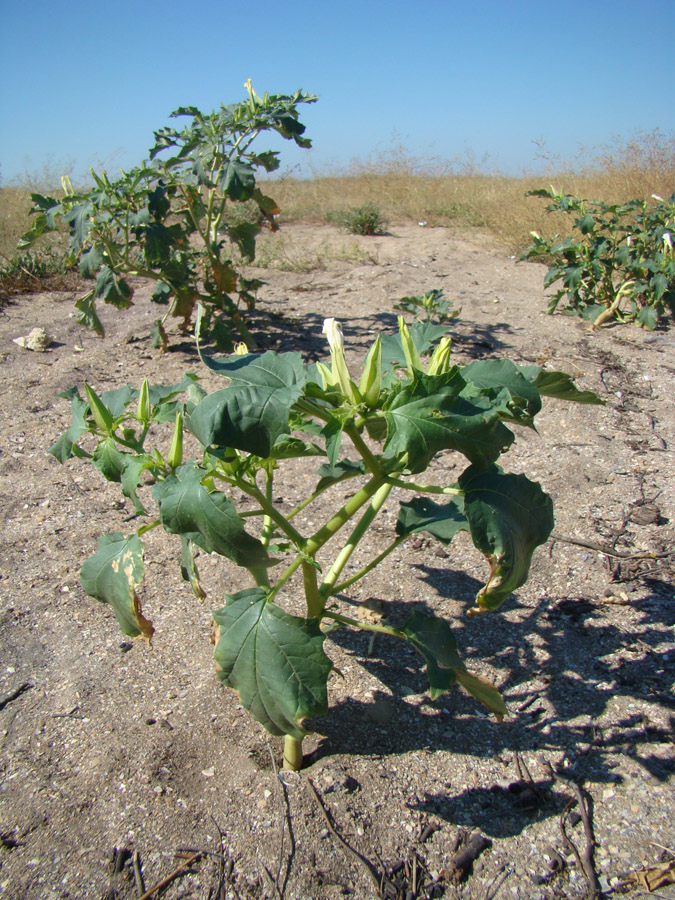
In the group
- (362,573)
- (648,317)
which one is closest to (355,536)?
(362,573)

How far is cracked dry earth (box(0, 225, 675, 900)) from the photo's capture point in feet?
4.48

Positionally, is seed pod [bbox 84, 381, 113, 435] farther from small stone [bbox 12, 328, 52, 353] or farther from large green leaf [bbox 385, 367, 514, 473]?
small stone [bbox 12, 328, 52, 353]

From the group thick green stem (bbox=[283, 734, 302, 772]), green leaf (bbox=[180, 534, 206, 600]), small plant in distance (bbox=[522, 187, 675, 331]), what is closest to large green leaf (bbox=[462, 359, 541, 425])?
green leaf (bbox=[180, 534, 206, 600])

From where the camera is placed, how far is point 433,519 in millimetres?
1689

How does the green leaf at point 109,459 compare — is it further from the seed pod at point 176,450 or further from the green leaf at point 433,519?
the green leaf at point 433,519

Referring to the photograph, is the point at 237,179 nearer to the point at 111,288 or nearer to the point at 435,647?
the point at 111,288

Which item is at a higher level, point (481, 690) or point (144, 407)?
point (144, 407)

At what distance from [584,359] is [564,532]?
2160 mm

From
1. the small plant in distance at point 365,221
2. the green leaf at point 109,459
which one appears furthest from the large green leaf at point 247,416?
the small plant in distance at point 365,221

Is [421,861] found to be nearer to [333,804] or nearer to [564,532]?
[333,804]

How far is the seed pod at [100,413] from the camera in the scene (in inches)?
57.7

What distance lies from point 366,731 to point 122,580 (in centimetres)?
80

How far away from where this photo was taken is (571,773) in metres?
1.58

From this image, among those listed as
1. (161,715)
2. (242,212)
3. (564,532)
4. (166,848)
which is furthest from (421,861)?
(242,212)
